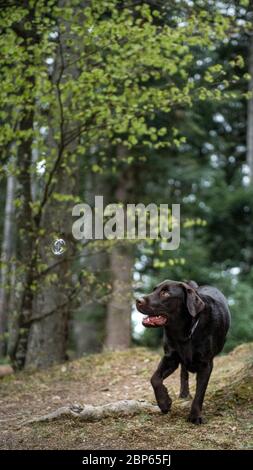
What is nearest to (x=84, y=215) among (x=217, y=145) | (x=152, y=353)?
(x=152, y=353)

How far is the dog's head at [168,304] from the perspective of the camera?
6.56 meters

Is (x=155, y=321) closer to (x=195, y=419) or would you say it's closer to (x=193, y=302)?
(x=193, y=302)

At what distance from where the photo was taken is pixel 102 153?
12219 mm

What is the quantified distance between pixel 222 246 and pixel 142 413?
12994 millimetres

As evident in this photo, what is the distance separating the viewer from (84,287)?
1209cm

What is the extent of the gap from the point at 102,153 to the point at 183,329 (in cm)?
612

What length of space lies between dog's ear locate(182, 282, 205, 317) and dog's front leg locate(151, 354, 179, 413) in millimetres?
580

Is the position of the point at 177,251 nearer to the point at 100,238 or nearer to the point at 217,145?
the point at 100,238

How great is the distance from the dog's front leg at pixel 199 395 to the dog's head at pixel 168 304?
0.59 m

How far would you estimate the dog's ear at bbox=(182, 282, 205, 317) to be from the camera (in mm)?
6543

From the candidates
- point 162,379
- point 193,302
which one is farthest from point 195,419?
point 193,302

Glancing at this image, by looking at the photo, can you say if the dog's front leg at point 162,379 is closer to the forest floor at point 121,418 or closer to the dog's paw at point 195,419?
the forest floor at point 121,418

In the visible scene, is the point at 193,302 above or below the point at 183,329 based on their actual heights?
above

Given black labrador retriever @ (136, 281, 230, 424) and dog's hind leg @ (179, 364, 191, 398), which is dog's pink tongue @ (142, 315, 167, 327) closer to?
black labrador retriever @ (136, 281, 230, 424)
